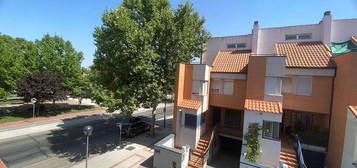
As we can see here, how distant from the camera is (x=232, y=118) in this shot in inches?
669

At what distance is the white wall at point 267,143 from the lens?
11211 millimetres

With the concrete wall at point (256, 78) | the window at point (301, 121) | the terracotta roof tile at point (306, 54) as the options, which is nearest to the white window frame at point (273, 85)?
the concrete wall at point (256, 78)

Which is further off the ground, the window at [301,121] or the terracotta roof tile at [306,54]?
the terracotta roof tile at [306,54]

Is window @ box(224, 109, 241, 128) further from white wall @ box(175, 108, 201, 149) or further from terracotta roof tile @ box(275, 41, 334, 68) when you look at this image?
terracotta roof tile @ box(275, 41, 334, 68)

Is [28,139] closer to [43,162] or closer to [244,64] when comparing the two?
[43,162]

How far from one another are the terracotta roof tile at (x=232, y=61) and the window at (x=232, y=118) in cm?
456

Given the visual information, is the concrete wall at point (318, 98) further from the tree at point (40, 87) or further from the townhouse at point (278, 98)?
the tree at point (40, 87)

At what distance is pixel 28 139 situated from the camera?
1614 centimetres

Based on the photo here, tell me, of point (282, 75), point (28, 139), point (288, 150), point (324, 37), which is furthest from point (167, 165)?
point (324, 37)

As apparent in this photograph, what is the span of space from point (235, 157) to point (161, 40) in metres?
12.9

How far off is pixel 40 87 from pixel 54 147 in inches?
480

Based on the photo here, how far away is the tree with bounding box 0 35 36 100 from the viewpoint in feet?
70.0

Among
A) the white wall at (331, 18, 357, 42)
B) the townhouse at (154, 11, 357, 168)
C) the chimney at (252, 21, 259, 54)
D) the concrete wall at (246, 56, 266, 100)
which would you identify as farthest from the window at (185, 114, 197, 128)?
the white wall at (331, 18, 357, 42)

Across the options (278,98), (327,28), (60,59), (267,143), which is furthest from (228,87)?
(60,59)
